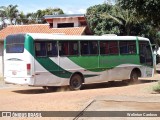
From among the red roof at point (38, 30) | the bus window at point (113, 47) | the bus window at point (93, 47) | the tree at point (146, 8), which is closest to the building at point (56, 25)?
the red roof at point (38, 30)

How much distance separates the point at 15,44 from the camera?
1928cm

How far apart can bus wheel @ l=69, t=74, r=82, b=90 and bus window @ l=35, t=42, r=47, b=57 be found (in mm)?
2236

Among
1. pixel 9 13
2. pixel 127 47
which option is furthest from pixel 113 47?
pixel 9 13

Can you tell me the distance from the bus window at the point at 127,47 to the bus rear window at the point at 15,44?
6417 millimetres

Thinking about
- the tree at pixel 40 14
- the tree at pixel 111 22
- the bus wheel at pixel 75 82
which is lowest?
the bus wheel at pixel 75 82

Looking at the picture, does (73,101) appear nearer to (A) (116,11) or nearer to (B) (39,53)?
(B) (39,53)

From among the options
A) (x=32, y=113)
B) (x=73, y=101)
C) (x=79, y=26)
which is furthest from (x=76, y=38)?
(x=79, y=26)

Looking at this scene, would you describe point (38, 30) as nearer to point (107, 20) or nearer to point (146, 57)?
point (107, 20)

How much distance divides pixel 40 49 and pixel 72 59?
6.75 feet

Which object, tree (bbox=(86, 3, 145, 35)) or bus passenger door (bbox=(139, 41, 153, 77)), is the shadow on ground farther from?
tree (bbox=(86, 3, 145, 35))

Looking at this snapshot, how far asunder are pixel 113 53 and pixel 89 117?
11.6 m

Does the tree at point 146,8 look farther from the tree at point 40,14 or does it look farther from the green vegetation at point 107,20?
the tree at point 40,14

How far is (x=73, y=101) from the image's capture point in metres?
15.0

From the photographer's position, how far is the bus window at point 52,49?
19.4 m
